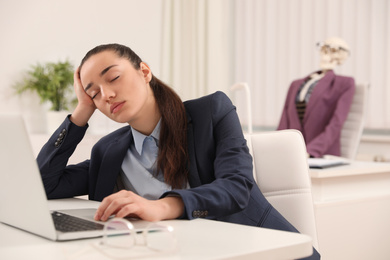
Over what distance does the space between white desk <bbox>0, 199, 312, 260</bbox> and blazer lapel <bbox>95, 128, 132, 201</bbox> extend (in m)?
0.52

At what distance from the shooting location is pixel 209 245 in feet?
2.91

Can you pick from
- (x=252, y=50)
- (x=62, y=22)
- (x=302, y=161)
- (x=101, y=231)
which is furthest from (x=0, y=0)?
(x=101, y=231)

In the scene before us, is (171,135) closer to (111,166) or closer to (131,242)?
(111,166)

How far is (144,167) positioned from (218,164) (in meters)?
0.25

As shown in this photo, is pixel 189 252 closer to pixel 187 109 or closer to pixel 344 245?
pixel 187 109

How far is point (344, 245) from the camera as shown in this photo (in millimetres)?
2537

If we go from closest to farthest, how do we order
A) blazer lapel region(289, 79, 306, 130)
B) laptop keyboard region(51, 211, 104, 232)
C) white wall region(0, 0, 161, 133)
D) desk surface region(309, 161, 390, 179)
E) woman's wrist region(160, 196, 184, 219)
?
1. laptop keyboard region(51, 211, 104, 232)
2. woman's wrist region(160, 196, 184, 219)
3. desk surface region(309, 161, 390, 179)
4. blazer lapel region(289, 79, 306, 130)
5. white wall region(0, 0, 161, 133)

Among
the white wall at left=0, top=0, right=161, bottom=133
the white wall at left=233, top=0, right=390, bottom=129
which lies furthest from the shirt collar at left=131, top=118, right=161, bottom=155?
the white wall at left=0, top=0, right=161, bottom=133

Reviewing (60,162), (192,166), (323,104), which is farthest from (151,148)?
(323,104)

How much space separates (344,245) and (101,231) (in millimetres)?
1787

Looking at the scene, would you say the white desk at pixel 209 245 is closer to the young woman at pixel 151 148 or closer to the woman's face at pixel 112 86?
the young woman at pixel 151 148

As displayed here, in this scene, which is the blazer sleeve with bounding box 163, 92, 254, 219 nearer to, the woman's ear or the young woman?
the young woman

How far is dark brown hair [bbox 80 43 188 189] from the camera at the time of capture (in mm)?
1469

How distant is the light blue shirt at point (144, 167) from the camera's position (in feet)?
4.99
